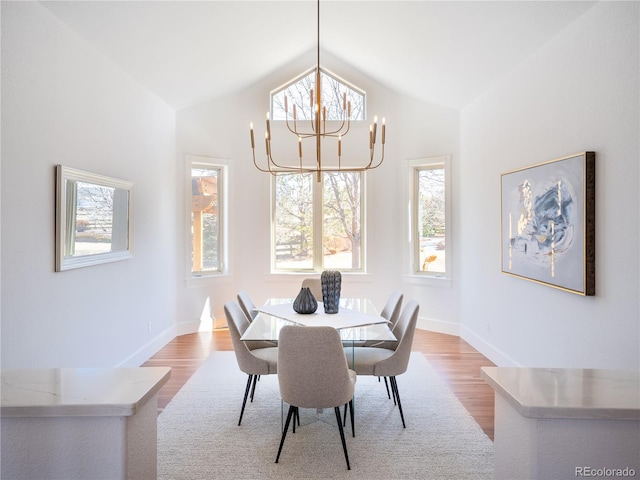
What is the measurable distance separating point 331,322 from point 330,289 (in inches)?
12.9

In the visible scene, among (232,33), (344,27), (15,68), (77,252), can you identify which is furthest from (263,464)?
(344,27)

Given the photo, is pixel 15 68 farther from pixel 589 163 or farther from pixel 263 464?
pixel 589 163

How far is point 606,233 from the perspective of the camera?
2361mm

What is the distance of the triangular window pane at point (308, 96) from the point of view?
5.62 meters

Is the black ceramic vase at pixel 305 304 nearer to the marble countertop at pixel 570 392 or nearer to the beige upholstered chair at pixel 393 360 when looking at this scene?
the beige upholstered chair at pixel 393 360

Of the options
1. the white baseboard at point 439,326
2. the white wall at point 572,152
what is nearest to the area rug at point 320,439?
the white wall at point 572,152

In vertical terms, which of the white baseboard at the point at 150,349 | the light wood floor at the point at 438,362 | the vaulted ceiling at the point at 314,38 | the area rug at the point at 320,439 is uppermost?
the vaulted ceiling at the point at 314,38

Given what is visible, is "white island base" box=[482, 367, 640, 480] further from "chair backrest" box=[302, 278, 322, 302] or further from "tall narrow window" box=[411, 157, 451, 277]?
"tall narrow window" box=[411, 157, 451, 277]

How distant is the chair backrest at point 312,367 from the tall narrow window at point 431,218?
3.38 meters

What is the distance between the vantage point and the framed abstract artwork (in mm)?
2486

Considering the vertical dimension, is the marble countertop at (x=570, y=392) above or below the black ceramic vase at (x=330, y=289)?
below

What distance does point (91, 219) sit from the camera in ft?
10.0

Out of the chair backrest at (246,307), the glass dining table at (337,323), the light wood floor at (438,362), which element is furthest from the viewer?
the chair backrest at (246,307)

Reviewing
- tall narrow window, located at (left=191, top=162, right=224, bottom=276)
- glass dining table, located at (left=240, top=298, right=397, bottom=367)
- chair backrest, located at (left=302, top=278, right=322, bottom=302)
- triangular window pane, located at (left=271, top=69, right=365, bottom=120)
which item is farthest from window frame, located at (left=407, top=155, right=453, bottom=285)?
tall narrow window, located at (left=191, top=162, right=224, bottom=276)
